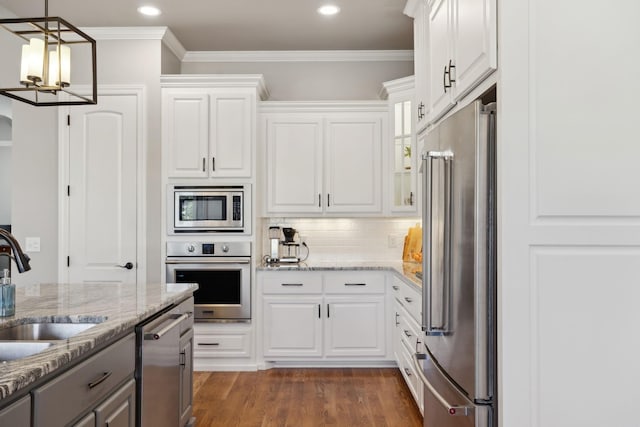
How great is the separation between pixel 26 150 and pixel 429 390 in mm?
3817

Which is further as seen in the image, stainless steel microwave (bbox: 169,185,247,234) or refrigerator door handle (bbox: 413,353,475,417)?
stainless steel microwave (bbox: 169,185,247,234)

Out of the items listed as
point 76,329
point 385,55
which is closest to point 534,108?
point 76,329

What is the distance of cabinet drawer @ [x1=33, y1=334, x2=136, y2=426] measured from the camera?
4.45 ft

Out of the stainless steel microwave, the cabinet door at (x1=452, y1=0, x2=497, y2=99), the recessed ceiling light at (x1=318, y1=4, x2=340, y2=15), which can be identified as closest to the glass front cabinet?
the recessed ceiling light at (x1=318, y1=4, x2=340, y2=15)

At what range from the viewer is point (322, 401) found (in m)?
3.57

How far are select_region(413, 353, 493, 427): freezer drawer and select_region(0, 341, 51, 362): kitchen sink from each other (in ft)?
4.74

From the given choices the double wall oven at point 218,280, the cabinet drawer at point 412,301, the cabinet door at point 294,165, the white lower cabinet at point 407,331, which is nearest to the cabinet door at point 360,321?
the white lower cabinet at point 407,331

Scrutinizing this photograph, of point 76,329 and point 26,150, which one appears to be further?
point 26,150

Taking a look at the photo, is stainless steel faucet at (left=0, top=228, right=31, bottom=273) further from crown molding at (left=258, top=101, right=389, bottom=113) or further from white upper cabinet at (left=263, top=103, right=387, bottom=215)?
crown molding at (left=258, top=101, right=389, bottom=113)

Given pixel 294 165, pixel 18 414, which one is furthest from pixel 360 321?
pixel 18 414

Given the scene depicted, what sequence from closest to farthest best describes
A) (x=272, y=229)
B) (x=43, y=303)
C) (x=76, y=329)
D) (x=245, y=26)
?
(x=76, y=329) → (x=43, y=303) → (x=245, y=26) → (x=272, y=229)

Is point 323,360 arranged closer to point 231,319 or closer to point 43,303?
point 231,319

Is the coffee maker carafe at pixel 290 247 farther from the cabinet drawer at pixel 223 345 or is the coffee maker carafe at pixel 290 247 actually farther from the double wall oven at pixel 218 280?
the cabinet drawer at pixel 223 345

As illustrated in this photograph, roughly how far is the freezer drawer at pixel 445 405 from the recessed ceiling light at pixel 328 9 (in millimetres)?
2660
